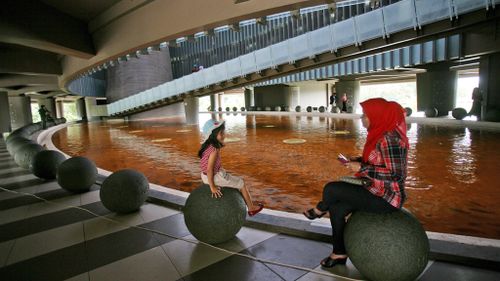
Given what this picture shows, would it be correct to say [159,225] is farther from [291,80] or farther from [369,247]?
[291,80]

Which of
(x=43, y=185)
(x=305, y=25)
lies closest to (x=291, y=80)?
(x=305, y=25)

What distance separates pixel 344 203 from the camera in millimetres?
3611

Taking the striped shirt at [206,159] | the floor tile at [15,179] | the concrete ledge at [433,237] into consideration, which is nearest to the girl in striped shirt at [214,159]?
the striped shirt at [206,159]

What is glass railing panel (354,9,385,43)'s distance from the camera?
1538cm

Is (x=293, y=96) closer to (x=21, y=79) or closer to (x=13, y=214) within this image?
(x=21, y=79)

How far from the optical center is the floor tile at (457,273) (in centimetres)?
341

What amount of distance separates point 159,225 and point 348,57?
16.4m

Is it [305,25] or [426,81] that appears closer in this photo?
[426,81]

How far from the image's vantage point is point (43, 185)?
28.0 feet

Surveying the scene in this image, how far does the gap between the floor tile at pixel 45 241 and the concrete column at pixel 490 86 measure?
2035cm

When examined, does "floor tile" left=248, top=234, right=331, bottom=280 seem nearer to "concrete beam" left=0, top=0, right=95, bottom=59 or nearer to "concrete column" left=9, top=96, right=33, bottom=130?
"concrete beam" left=0, top=0, right=95, bottom=59

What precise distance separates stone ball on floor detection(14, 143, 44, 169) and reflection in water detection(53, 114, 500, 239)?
2.04 m

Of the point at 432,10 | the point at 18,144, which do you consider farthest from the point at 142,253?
the point at 432,10

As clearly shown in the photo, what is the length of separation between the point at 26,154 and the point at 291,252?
33.8ft
